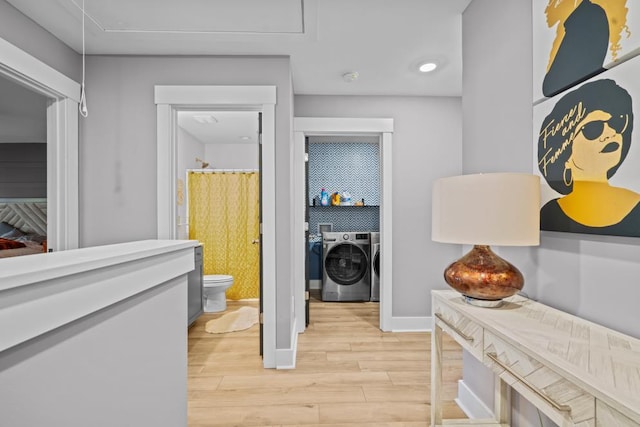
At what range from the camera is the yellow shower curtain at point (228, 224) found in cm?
441

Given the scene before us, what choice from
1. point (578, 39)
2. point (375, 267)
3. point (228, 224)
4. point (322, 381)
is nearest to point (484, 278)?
point (578, 39)

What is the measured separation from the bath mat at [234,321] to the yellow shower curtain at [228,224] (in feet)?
1.88

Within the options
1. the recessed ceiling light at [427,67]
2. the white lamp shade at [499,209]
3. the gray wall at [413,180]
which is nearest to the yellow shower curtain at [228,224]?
the gray wall at [413,180]

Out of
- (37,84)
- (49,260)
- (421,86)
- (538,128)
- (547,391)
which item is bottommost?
(547,391)

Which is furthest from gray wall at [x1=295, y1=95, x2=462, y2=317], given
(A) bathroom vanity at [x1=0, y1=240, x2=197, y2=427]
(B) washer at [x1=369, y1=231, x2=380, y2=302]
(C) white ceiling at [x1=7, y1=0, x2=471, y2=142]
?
(A) bathroom vanity at [x1=0, y1=240, x2=197, y2=427]

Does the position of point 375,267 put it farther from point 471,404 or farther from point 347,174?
point 471,404

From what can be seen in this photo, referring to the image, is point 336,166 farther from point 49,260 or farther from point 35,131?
point 49,260

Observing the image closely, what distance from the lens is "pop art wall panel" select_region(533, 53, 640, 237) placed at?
3.16 feet

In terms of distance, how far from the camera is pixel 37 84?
6.89 feet

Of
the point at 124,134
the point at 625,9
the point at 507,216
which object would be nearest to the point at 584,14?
the point at 625,9

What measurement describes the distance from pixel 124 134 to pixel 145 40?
683mm

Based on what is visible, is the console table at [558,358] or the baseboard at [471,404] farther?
the baseboard at [471,404]

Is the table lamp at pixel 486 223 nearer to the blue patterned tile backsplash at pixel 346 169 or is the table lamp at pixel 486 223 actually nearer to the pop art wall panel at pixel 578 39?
the pop art wall panel at pixel 578 39

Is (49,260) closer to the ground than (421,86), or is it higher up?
closer to the ground
